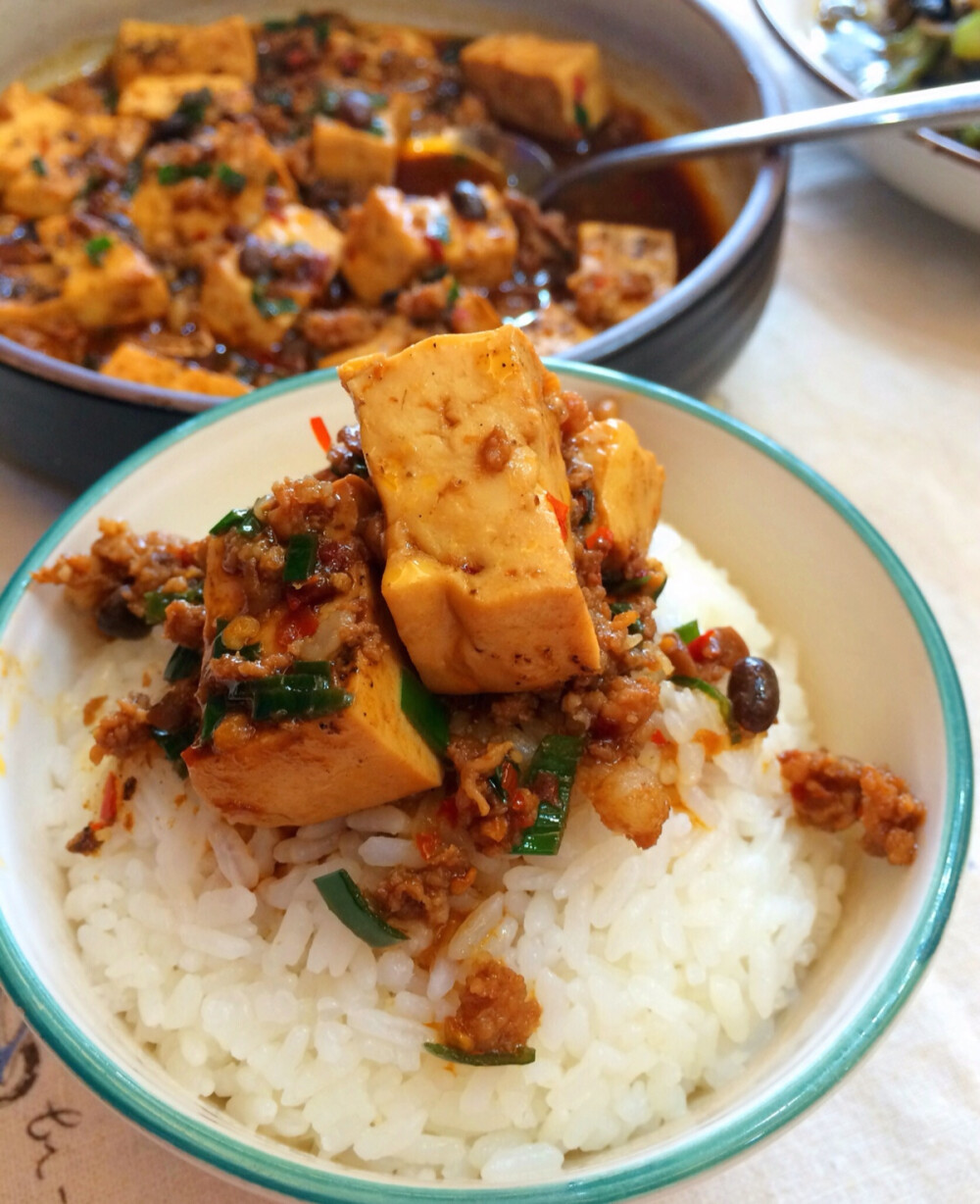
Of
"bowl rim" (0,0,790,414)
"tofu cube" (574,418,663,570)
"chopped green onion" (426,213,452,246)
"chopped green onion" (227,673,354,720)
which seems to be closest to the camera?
"chopped green onion" (227,673,354,720)

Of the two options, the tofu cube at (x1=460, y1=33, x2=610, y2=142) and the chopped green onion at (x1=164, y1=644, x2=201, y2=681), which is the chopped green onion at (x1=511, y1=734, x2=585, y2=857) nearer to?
the chopped green onion at (x1=164, y1=644, x2=201, y2=681)

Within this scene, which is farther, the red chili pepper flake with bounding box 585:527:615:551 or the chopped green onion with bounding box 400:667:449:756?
the red chili pepper flake with bounding box 585:527:615:551

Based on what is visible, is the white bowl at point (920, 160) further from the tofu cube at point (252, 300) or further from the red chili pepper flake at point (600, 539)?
the red chili pepper flake at point (600, 539)

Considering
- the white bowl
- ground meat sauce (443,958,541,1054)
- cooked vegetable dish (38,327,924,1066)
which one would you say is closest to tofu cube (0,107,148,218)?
cooked vegetable dish (38,327,924,1066)

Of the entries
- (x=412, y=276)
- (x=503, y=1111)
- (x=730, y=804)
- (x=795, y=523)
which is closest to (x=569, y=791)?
(x=730, y=804)

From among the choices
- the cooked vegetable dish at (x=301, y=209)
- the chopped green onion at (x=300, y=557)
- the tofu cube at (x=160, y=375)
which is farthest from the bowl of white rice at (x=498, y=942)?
the cooked vegetable dish at (x=301, y=209)

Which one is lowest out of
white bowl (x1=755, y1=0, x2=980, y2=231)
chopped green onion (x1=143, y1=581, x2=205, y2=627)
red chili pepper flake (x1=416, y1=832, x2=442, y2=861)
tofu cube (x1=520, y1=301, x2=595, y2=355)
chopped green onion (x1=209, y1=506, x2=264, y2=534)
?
red chili pepper flake (x1=416, y1=832, x2=442, y2=861)

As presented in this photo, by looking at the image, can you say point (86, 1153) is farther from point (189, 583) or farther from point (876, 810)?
point (876, 810)
